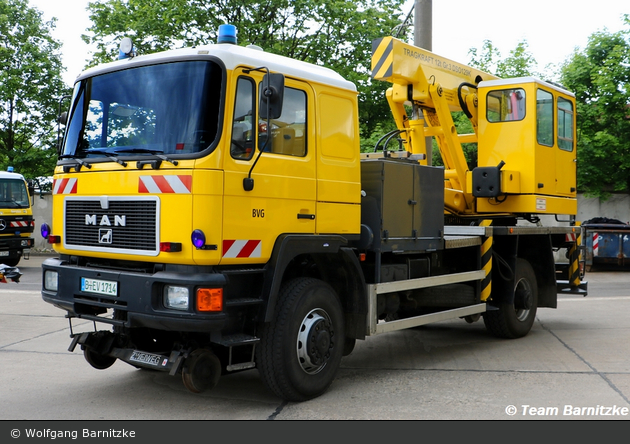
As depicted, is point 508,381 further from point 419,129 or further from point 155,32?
point 155,32

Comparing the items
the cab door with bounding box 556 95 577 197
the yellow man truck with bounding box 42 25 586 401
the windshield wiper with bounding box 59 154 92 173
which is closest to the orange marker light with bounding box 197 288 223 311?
the yellow man truck with bounding box 42 25 586 401

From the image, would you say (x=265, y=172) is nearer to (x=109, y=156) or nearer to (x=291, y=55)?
(x=109, y=156)

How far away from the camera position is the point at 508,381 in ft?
A: 20.5

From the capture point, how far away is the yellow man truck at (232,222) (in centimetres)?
495

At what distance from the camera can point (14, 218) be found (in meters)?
17.4

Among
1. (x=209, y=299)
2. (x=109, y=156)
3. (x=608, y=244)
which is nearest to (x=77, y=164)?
(x=109, y=156)

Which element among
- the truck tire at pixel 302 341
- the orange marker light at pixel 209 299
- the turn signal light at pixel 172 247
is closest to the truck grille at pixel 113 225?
the turn signal light at pixel 172 247

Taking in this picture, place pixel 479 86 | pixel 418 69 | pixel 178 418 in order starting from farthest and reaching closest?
pixel 479 86, pixel 418 69, pixel 178 418

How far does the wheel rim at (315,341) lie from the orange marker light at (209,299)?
Answer: 2.84 feet

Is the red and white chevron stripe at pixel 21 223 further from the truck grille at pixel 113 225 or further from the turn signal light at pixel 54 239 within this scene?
the truck grille at pixel 113 225

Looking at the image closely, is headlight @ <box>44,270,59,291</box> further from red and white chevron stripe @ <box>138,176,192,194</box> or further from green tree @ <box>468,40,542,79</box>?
green tree @ <box>468,40,542,79</box>

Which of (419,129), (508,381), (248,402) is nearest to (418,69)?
(419,129)

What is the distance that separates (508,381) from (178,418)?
2.98m

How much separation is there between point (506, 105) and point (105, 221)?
18.9ft
